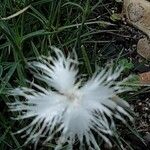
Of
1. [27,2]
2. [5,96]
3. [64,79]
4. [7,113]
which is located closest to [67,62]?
[64,79]

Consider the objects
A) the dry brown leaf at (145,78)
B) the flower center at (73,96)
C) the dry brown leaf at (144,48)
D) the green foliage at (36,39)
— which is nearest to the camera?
the flower center at (73,96)

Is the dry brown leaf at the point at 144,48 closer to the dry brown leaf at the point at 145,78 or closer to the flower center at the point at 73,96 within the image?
the dry brown leaf at the point at 145,78

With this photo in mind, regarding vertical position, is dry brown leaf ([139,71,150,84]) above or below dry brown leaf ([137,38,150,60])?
below

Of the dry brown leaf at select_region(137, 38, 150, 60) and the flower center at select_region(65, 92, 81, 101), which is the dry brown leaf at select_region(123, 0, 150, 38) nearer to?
the dry brown leaf at select_region(137, 38, 150, 60)

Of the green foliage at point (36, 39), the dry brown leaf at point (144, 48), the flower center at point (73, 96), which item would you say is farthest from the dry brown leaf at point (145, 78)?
the flower center at point (73, 96)

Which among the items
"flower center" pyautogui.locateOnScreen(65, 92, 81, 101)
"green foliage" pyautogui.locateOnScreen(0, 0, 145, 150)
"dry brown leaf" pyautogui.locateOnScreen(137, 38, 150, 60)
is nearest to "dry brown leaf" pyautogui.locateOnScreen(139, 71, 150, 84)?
"green foliage" pyautogui.locateOnScreen(0, 0, 145, 150)

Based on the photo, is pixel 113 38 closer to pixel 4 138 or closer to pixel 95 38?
pixel 95 38
